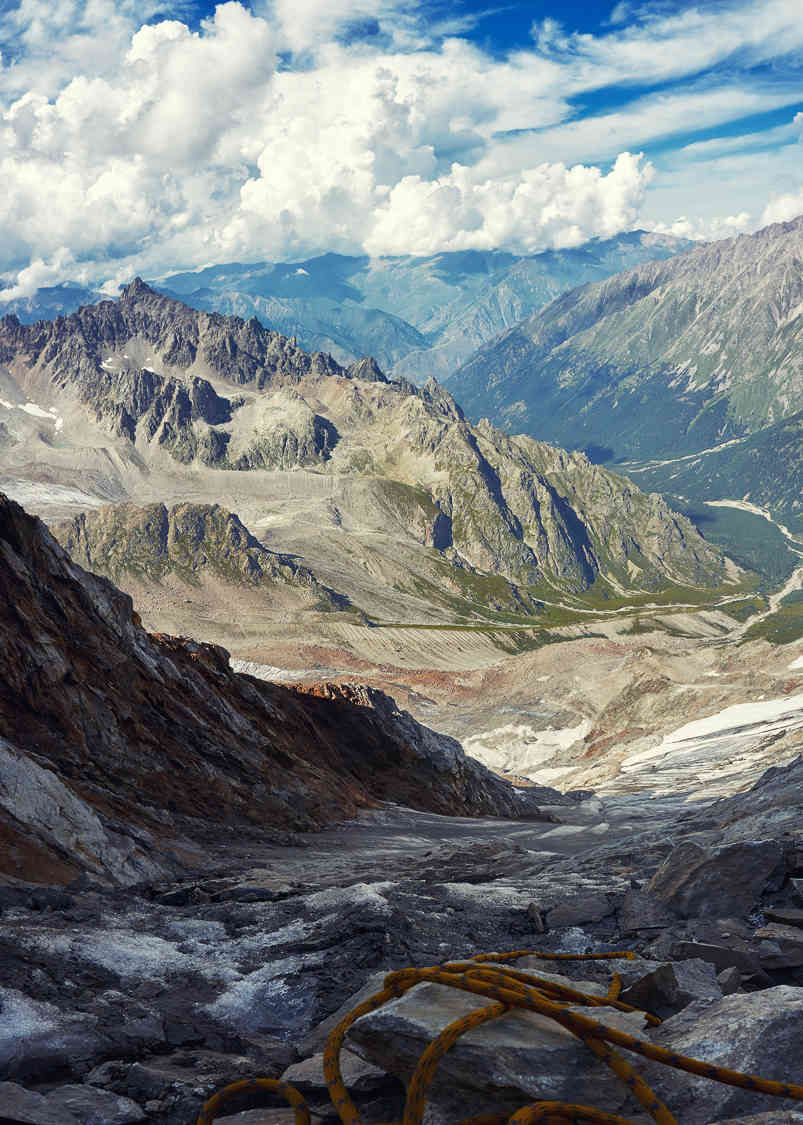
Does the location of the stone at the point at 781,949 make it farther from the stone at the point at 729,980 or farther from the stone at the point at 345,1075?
the stone at the point at 345,1075

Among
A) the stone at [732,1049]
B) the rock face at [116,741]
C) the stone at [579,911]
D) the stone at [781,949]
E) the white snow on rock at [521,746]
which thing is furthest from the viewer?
the white snow on rock at [521,746]

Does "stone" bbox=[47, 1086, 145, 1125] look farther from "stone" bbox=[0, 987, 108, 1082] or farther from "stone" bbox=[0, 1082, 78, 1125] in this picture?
"stone" bbox=[0, 987, 108, 1082]

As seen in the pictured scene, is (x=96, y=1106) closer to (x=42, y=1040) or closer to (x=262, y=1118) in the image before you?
(x=262, y=1118)

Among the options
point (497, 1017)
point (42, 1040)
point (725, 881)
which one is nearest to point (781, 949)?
point (725, 881)

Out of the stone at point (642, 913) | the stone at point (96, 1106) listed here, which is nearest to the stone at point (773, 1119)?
the stone at point (96, 1106)

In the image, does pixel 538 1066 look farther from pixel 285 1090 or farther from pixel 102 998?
Answer: pixel 102 998

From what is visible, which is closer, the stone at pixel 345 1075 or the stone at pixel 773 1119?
the stone at pixel 773 1119

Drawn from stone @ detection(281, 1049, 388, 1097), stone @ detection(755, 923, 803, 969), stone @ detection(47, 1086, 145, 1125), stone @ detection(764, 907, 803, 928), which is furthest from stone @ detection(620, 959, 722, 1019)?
stone @ detection(47, 1086, 145, 1125)
